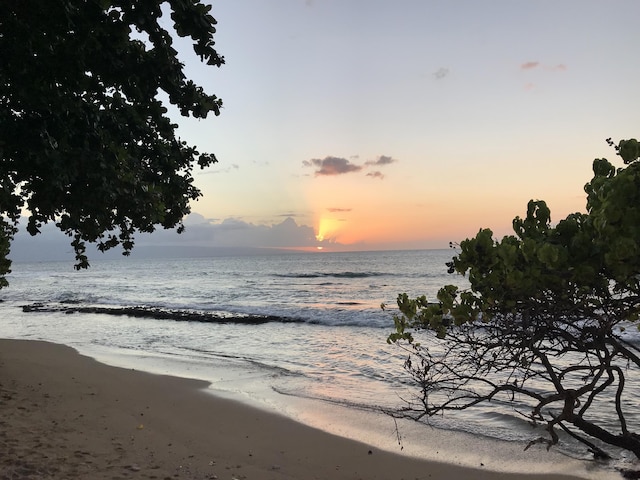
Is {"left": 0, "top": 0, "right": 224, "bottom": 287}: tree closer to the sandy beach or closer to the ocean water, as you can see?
the sandy beach

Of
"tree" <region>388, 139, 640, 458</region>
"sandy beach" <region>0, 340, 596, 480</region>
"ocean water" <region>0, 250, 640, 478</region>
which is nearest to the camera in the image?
"tree" <region>388, 139, 640, 458</region>

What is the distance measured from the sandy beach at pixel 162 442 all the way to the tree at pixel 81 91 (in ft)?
9.57

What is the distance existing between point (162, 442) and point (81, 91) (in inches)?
199

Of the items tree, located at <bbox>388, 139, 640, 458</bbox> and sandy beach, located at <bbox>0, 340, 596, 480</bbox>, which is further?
sandy beach, located at <bbox>0, 340, 596, 480</bbox>

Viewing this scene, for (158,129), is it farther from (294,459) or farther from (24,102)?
(294,459)

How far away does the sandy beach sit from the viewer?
5.68 m

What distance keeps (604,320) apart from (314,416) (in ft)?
22.4

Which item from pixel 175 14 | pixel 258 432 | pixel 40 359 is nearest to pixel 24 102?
pixel 175 14

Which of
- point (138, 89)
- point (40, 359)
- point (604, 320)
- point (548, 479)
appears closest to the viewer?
point (604, 320)

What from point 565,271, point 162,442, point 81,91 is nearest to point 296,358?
point 162,442

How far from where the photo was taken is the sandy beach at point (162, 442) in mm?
5680

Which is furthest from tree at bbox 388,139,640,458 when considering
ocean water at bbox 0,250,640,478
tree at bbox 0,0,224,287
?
ocean water at bbox 0,250,640,478

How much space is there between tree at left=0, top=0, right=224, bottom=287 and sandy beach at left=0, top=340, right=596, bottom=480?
115 inches

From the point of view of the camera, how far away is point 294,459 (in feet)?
22.6
